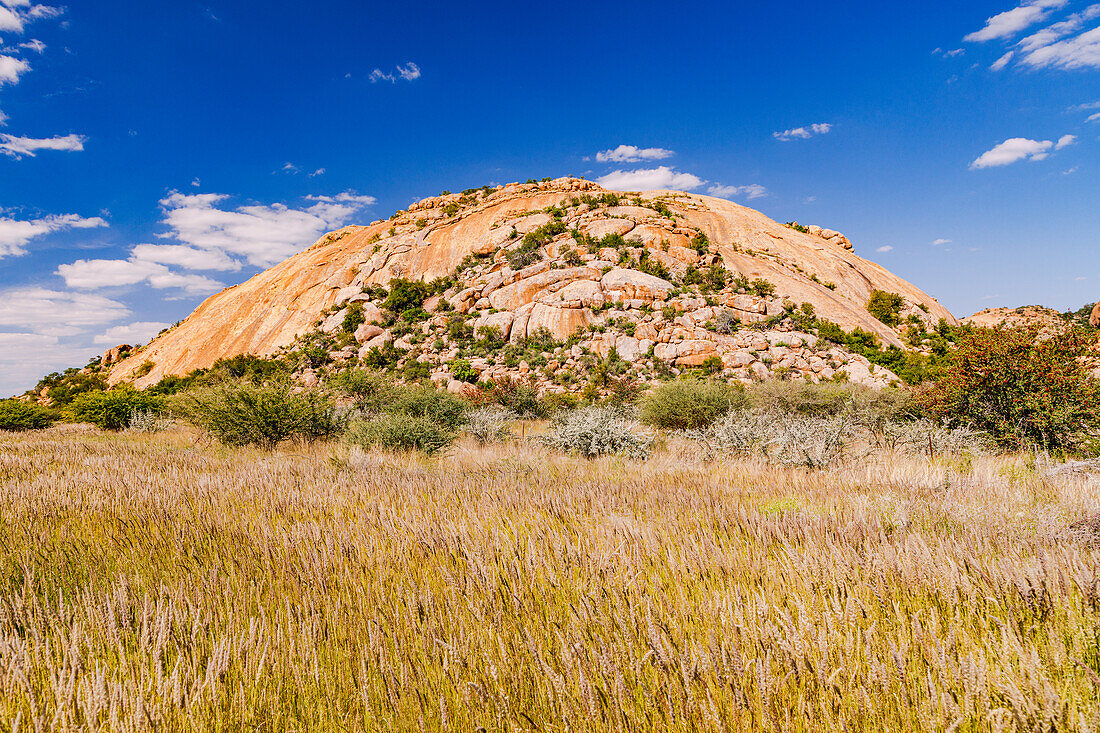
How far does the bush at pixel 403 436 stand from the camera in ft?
30.9

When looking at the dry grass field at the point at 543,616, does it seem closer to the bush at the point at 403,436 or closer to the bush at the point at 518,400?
the bush at the point at 403,436

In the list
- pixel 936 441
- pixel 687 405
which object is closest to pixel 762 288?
pixel 687 405

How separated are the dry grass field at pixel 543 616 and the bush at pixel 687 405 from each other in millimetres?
9501

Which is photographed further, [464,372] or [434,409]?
[464,372]

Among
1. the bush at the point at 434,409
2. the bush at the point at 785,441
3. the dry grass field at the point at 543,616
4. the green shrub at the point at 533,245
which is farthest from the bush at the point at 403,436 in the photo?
the green shrub at the point at 533,245

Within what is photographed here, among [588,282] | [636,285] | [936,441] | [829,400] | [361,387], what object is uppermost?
[588,282]

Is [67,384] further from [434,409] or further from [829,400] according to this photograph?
[829,400]

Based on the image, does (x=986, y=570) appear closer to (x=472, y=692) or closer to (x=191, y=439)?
(x=472, y=692)

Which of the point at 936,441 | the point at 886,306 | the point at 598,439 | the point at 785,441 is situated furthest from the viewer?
the point at 886,306

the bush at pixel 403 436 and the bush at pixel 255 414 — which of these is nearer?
the bush at pixel 403 436

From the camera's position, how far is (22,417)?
679 inches

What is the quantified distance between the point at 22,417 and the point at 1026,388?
29986mm

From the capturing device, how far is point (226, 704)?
130 centimetres

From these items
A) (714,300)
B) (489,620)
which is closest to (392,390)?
(489,620)
